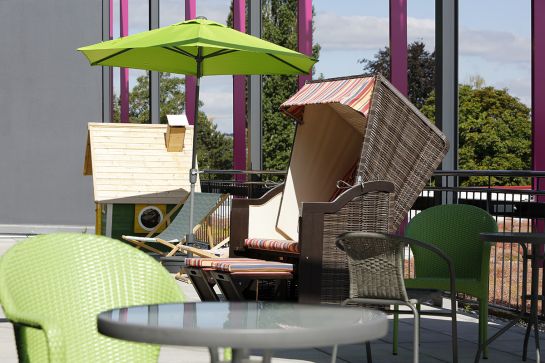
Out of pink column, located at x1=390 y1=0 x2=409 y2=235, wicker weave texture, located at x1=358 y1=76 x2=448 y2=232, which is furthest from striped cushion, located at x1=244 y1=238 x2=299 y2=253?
pink column, located at x1=390 y1=0 x2=409 y2=235

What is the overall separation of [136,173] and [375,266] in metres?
6.83

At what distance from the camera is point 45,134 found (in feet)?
51.6

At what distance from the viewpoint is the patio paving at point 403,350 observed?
5133mm

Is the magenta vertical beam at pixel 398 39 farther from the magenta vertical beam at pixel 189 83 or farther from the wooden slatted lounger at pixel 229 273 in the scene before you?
the wooden slatted lounger at pixel 229 273

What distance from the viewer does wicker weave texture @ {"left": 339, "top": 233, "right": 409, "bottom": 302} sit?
166 inches

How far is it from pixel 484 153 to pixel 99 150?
29.4 meters

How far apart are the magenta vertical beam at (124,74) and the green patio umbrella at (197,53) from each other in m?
16.8

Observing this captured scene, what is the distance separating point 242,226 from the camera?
659 centimetres

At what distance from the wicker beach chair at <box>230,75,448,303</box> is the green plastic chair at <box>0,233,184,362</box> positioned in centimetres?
230

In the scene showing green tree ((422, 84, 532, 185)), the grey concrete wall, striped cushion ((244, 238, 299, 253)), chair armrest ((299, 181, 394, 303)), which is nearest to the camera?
chair armrest ((299, 181, 394, 303))

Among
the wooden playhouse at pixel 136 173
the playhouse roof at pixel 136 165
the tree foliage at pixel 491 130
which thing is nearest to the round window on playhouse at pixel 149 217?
the wooden playhouse at pixel 136 173

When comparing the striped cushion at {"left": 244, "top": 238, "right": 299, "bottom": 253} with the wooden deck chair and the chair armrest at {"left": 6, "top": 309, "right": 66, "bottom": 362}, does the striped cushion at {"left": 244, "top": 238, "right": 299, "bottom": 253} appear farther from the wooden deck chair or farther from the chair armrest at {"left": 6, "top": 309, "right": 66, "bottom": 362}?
the chair armrest at {"left": 6, "top": 309, "right": 66, "bottom": 362}

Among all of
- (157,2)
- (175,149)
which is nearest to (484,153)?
(157,2)

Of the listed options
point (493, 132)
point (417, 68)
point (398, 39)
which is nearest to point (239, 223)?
point (398, 39)
